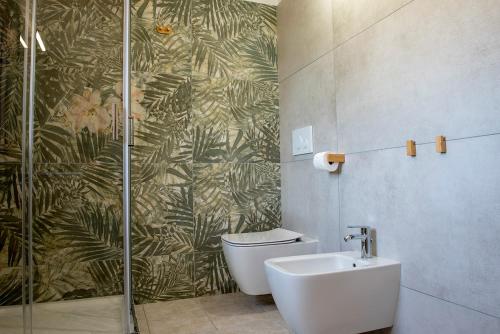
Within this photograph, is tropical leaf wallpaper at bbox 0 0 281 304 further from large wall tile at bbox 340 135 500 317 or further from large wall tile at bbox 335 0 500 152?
large wall tile at bbox 340 135 500 317

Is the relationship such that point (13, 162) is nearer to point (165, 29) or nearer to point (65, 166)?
point (65, 166)

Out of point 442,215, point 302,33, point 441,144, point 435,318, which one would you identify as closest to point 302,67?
point 302,33

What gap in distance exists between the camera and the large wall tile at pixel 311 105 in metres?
2.05

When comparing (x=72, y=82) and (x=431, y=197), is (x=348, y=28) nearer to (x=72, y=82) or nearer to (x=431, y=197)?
(x=431, y=197)

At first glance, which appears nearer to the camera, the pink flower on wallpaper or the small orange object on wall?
the pink flower on wallpaper

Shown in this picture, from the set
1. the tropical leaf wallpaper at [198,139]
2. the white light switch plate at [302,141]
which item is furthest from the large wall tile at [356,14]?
the tropical leaf wallpaper at [198,139]

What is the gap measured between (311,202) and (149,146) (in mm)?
1230

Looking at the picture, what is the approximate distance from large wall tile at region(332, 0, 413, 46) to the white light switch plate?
0.60m

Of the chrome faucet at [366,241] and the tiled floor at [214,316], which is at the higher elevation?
the chrome faucet at [366,241]

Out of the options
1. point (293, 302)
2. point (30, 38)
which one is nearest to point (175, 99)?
point (30, 38)

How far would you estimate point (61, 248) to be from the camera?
193cm

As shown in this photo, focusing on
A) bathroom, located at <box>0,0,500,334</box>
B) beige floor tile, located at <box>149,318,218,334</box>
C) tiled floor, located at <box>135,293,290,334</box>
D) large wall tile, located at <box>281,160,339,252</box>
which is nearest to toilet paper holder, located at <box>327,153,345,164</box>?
bathroom, located at <box>0,0,500,334</box>

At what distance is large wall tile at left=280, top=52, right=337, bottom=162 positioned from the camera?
6.74ft

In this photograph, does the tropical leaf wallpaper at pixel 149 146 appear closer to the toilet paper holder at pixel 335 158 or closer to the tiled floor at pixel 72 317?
the tiled floor at pixel 72 317
